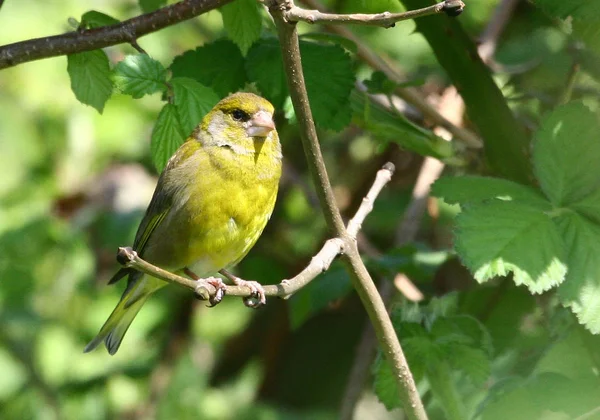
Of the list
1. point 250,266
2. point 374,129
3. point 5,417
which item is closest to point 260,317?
point 250,266

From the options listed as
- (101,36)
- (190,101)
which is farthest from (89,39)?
(190,101)

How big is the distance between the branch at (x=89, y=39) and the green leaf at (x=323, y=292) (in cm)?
130

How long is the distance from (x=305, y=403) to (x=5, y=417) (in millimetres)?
1796

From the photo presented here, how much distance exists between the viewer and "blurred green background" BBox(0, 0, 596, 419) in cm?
490

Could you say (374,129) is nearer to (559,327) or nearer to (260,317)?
(559,327)

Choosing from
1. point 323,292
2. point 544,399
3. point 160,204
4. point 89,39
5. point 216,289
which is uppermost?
point 89,39

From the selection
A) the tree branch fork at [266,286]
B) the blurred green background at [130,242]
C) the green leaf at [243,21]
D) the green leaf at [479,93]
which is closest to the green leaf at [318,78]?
the green leaf at [243,21]

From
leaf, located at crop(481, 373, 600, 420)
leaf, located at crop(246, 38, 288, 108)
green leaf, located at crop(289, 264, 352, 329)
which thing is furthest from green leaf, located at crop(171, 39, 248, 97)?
leaf, located at crop(481, 373, 600, 420)

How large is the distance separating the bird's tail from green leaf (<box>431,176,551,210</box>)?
57.4 inches

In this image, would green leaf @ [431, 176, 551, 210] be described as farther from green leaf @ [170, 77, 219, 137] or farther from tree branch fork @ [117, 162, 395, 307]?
green leaf @ [170, 77, 219, 137]

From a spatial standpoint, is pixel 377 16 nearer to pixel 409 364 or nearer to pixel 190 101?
pixel 190 101

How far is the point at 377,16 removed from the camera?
6.63ft

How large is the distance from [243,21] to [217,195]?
2.34ft

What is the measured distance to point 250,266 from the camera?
5215mm
